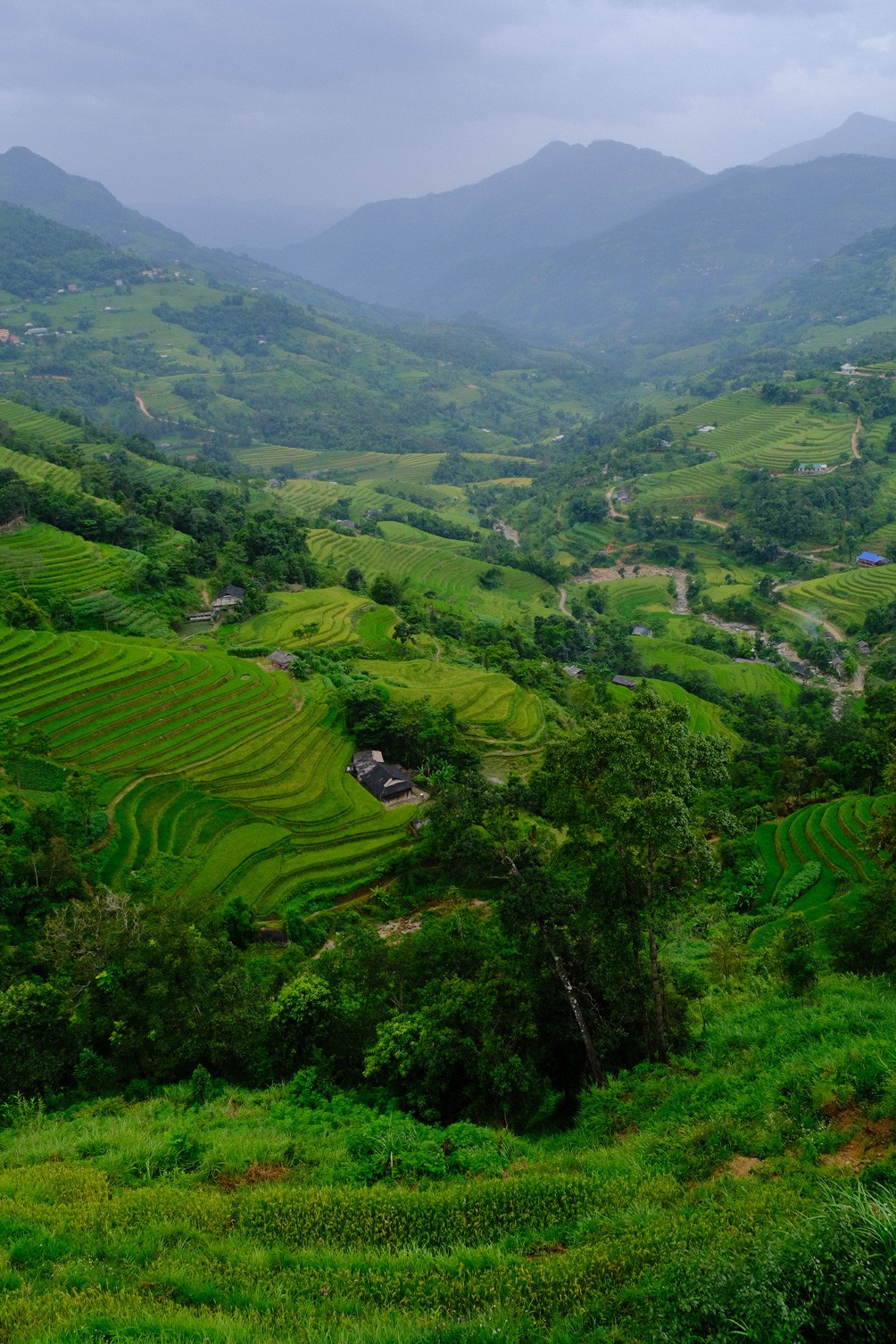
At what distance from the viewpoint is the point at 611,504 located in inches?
4267

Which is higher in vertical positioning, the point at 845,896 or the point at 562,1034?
the point at 562,1034

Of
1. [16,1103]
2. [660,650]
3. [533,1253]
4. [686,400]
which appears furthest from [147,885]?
[686,400]

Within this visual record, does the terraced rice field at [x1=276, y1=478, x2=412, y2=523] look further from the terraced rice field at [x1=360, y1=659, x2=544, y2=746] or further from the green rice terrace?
the terraced rice field at [x1=360, y1=659, x2=544, y2=746]

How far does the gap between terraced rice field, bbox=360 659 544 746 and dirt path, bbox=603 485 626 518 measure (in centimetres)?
6585

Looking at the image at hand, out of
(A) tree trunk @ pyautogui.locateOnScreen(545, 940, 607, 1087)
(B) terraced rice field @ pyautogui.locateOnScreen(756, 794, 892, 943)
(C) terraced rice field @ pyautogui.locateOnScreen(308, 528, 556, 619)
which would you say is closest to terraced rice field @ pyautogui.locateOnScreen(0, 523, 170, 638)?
(C) terraced rice field @ pyautogui.locateOnScreen(308, 528, 556, 619)

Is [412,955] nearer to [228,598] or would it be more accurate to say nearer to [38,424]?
[228,598]

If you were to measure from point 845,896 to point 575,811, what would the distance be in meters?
13.8

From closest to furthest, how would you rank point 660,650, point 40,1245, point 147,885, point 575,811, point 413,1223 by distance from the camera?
point 40,1245 → point 413,1223 → point 575,811 → point 147,885 → point 660,650

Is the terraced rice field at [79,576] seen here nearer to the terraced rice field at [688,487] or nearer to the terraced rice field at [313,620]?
the terraced rice field at [313,620]

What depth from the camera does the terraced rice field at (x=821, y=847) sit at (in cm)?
2339

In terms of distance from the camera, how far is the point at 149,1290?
684cm

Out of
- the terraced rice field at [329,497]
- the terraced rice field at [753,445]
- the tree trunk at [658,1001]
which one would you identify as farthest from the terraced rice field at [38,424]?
the tree trunk at [658,1001]

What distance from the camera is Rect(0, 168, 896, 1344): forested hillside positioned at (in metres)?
6.80

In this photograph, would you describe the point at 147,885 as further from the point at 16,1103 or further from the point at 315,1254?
the point at 315,1254
